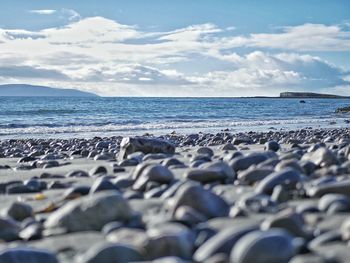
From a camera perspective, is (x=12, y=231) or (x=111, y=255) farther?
(x=12, y=231)

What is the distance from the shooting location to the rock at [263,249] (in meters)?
1.57

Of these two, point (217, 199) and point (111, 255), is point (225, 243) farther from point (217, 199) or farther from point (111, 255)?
point (217, 199)

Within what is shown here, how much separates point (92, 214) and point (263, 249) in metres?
0.90

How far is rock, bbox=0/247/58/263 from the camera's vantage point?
5.58ft

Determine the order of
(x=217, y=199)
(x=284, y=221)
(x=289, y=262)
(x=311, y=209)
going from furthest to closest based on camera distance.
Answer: (x=217, y=199) → (x=311, y=209) → (x=284, y=221) → (x=289, y=262)

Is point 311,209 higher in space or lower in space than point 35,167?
higher

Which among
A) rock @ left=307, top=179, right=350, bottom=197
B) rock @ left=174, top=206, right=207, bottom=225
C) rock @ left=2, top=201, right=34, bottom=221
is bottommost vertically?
rock @ left=2, top=201, right=34, bottom=221

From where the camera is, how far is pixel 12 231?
2225mm

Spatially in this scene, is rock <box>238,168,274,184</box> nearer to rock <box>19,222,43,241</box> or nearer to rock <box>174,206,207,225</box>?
rock <box>174,206,207,225</box>

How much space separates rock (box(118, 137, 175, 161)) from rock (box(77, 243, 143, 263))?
427 cm

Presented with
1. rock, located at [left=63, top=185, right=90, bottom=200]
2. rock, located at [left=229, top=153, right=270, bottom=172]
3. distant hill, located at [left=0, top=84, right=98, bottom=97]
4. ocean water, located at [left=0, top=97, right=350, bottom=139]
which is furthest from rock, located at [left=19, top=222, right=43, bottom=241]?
distant hill, located at [left=0, top=84, right=98, bottom=97]

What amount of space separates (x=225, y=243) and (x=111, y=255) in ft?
1.21

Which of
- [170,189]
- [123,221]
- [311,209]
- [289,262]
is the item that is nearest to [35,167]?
[170,189]

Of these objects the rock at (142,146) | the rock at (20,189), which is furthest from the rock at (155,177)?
the rock at (142,146)
